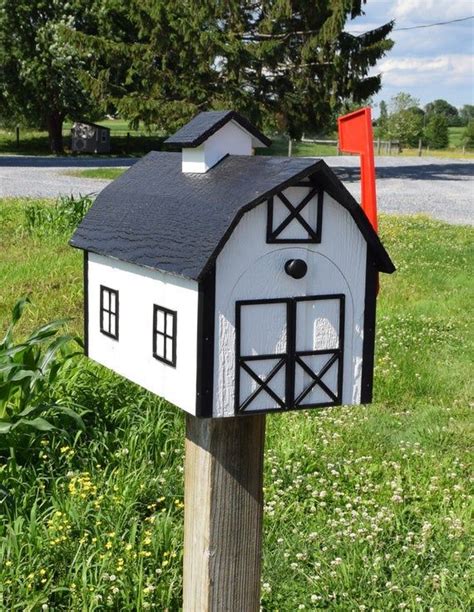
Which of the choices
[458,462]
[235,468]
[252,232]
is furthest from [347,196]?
[458,462]

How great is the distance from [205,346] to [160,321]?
0.20 metres

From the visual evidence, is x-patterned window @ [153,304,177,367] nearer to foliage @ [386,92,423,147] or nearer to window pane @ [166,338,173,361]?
window pane @ [166,338,173,361]

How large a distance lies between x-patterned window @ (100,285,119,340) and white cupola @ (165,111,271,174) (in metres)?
0.34

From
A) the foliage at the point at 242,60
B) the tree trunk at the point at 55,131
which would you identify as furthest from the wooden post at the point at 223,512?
the tree trunk at the point at 55,131

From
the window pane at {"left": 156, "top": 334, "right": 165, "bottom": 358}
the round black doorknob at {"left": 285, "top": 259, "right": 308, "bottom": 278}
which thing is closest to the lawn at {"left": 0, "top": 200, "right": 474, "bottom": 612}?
→ the window pane at {"left": 156, "top": 334, "right": 165, "bottom": 358}

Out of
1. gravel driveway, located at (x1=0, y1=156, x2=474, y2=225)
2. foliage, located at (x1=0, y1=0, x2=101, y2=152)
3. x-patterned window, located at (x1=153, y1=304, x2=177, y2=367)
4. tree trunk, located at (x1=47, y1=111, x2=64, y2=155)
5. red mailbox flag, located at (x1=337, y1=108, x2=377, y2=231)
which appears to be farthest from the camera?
tree trunk, located at (x1=47, y1=111, x2=64, y2=155)

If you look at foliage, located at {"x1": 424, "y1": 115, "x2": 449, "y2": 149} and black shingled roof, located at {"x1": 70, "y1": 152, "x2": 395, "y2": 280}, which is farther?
foliage, located at {"x1": 424, "y1": 115, "x2": 449, "y2": 149}

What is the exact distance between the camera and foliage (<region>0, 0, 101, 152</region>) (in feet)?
90.9

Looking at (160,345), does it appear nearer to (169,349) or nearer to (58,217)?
(169,349)

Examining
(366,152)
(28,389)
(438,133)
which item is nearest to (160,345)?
(366,152)

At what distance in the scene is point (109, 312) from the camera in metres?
1.97

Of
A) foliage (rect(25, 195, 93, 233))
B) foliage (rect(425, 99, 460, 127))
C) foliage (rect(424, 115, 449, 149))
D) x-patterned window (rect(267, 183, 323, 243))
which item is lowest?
foliage (rect(25, 195, 93, 233))

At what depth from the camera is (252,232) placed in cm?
159

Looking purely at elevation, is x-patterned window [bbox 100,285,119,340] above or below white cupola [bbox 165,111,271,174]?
below
